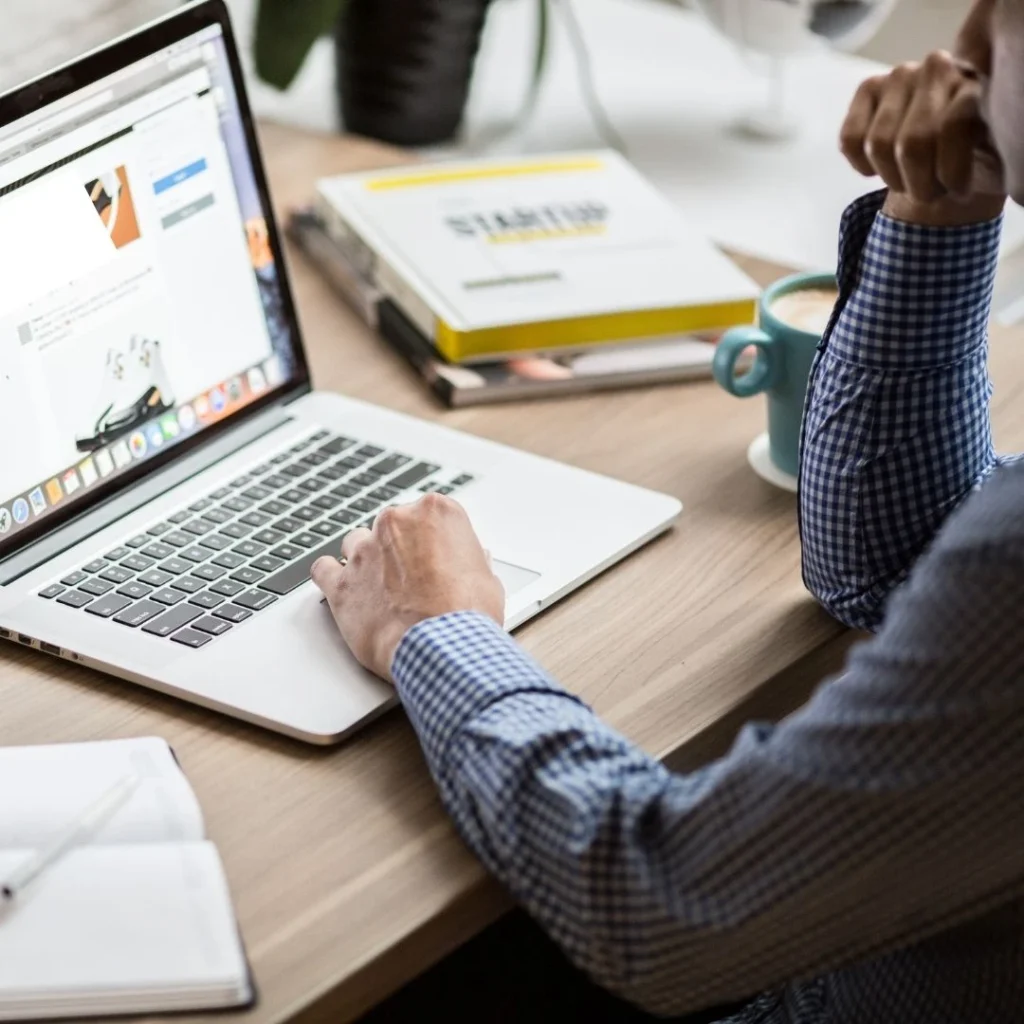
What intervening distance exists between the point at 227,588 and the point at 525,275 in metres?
0.43

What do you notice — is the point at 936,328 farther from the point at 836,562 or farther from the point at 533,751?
the point at 533,751

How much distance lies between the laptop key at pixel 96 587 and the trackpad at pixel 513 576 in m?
0.23

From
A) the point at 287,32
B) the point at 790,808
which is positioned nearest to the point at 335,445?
the point at 790,808

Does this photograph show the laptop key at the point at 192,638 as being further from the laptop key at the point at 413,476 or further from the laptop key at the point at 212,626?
the laptop key at the point at 413,476

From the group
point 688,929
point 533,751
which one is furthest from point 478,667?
point 688,929

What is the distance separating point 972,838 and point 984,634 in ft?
0.31

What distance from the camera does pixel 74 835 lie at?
31.0 inches

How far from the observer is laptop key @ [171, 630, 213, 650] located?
37.3 inches

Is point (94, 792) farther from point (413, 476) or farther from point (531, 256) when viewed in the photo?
point (531, 256)

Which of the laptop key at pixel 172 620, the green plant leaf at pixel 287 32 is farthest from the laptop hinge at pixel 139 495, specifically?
the green plant leaf at pixel 287 32

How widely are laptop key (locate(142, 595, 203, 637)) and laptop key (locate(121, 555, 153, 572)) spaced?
6cm

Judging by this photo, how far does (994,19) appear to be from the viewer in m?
0.77

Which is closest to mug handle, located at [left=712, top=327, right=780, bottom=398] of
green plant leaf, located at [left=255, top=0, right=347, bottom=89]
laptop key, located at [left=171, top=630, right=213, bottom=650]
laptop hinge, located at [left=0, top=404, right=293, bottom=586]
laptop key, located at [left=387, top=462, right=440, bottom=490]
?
laptop key, located at [left=387, top=462, right=440, bottom=490]

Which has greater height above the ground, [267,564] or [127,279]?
[127,279]
